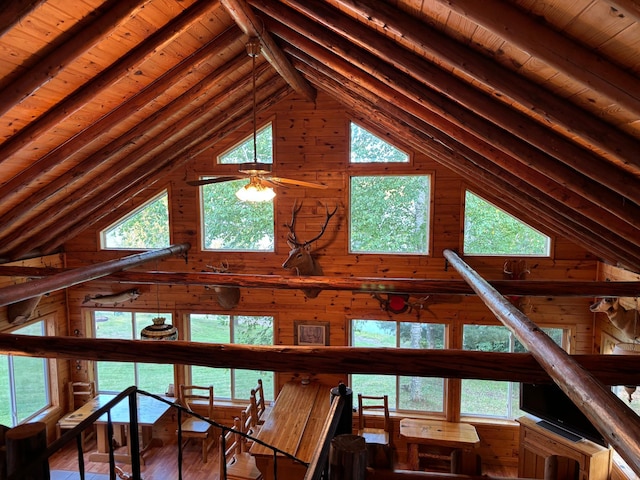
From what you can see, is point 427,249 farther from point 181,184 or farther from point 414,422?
point 181,184

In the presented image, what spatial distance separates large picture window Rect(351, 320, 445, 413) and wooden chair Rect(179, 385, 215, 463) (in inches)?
105

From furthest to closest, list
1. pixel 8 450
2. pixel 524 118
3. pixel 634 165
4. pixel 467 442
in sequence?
pixel 467 442 → pixel 524 118 → pixel 634 165 → pixel 8 450

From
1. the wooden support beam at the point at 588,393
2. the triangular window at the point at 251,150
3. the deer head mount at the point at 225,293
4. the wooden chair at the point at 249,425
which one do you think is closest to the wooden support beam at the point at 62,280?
the deer head mount at the point at 225,293

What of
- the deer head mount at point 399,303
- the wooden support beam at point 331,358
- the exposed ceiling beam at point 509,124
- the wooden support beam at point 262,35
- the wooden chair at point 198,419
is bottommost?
the wooden chair at point 198,419

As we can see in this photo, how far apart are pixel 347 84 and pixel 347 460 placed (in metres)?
4.47

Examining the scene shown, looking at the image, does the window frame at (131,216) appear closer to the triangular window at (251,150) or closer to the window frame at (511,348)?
the triangular window at (251,150)

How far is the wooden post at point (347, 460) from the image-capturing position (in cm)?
166

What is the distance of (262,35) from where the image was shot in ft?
14.9

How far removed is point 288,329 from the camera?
26.5ft

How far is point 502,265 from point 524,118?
4825 millimetres

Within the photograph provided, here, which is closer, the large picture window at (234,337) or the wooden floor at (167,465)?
the wooden floor at (167,465)

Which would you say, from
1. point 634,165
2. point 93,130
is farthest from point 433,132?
point 93,130

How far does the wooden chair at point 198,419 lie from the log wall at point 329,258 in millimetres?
1364

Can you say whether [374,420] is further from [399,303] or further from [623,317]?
[623,317]
